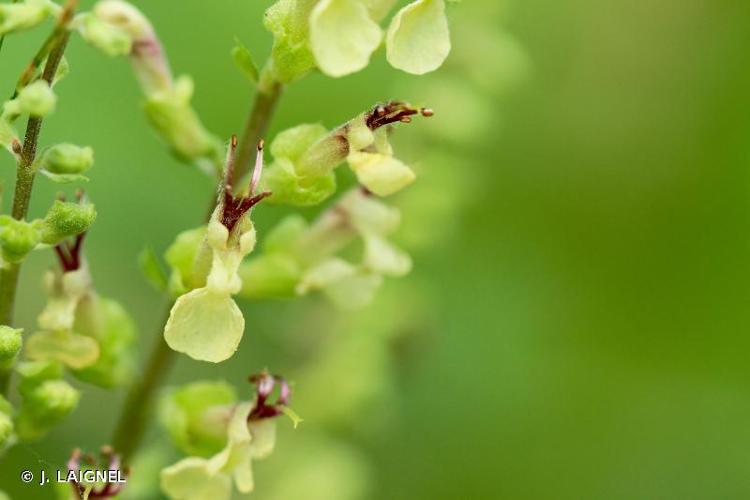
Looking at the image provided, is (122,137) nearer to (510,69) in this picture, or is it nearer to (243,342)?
(243,342)

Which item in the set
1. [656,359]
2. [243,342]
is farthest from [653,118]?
[243,342]

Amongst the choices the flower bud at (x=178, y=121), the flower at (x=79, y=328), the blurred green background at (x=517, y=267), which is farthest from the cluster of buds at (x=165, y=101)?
the blurred green background at (x=517, y=267)

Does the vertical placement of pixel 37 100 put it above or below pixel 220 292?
above

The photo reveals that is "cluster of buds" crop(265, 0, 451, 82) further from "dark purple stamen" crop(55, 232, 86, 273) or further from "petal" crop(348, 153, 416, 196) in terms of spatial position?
"dark purple stamen" crop(55, 232, 86, 273)

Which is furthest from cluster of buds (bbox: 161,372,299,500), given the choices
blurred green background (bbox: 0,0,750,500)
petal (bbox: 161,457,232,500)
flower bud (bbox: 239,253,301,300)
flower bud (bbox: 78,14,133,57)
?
blurred green background (bbox: 0,0,750,500)

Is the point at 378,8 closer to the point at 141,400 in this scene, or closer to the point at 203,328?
the point at 203,328

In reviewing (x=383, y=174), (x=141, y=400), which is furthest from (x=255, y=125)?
(x=141, y=400)
